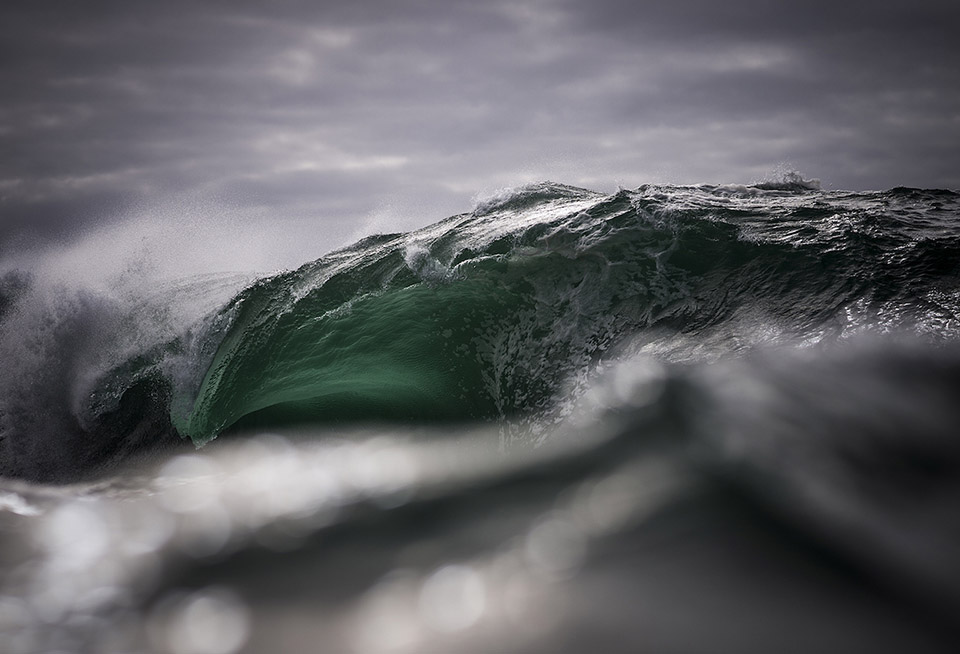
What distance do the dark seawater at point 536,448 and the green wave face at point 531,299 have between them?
2 cm

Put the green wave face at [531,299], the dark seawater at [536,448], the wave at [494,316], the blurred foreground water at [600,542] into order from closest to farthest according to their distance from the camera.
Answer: the blurred foreground water at [600,542], the dark seawater at [536,448], the wave at [494,316], the green wave face at [531,299]

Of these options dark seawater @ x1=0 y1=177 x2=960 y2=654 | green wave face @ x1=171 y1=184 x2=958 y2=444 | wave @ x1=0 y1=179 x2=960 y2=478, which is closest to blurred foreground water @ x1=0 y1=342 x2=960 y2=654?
dark seawater @ x1=0 y1=177 x2=960 y2=654

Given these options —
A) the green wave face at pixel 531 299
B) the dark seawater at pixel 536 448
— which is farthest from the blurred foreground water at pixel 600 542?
the green wave face at pixel 531 299

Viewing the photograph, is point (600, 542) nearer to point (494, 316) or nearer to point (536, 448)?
point (536, 448)

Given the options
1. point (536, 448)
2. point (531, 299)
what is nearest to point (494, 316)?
point (531, 299)

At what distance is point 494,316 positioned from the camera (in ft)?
15.2

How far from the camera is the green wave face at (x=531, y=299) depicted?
12.8 feet

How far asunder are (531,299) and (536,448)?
167 centimetres

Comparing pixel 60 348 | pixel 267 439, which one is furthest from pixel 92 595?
pixel 60 348

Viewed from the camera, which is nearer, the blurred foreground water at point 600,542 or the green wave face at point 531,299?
the blurred foreground water at point 600,542

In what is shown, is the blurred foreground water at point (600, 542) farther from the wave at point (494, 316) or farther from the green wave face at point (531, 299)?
the green wave face at point (531, 299)

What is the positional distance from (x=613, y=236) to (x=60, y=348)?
17.6ft

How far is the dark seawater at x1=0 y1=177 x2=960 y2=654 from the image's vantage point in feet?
5.71

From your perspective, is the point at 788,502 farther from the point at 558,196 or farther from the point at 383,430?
the point at 558,196
